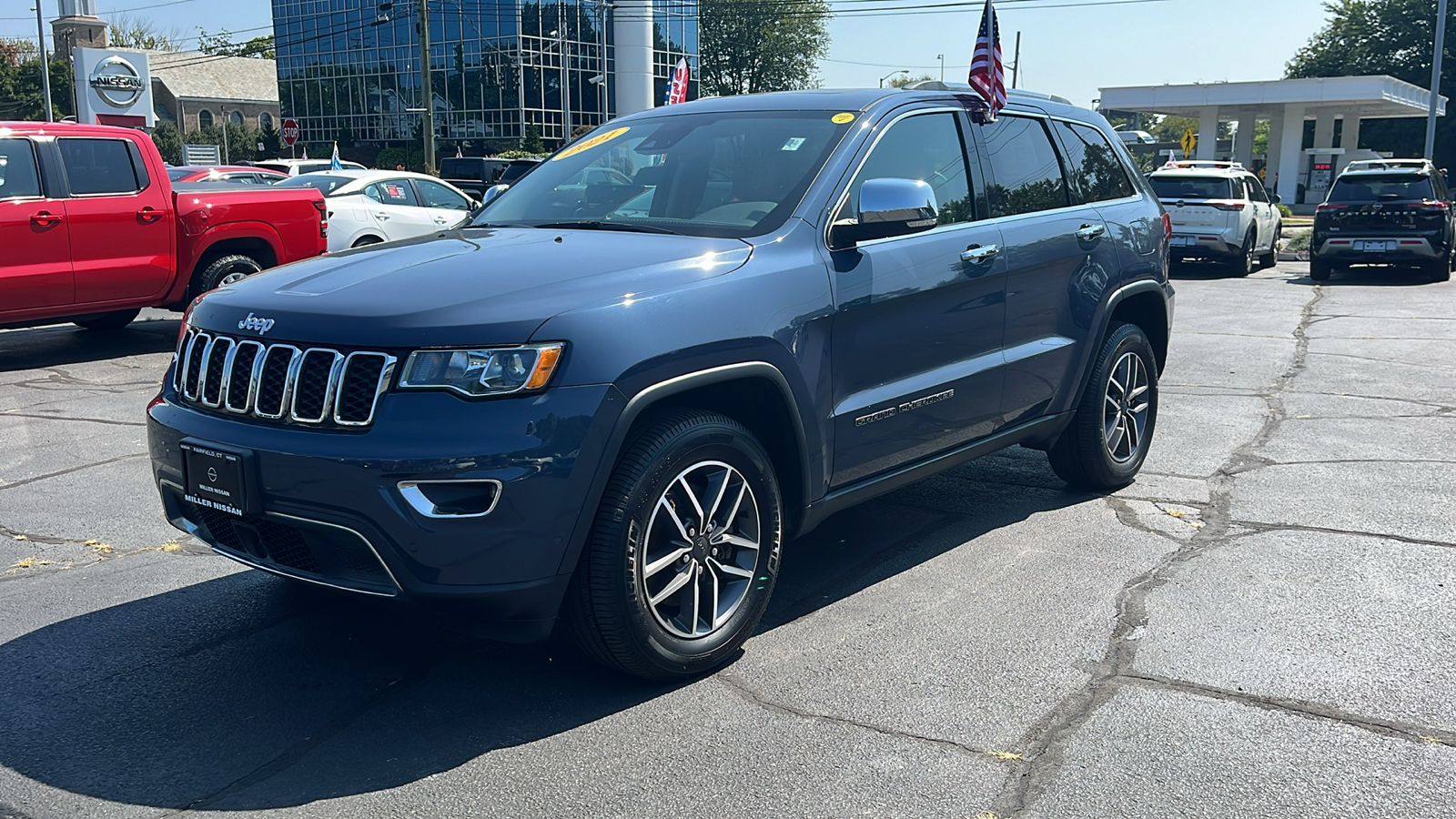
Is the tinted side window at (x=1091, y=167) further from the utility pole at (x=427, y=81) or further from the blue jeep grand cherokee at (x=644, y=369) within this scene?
the utility pole at (x=427, y=81)

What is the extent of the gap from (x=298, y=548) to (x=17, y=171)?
→ 26.0 feet

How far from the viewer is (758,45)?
8275 centimetres

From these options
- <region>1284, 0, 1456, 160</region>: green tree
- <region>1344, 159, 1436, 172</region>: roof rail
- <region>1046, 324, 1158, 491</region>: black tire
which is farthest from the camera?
<region>1284, 0, 1456, 160</region>: green tree

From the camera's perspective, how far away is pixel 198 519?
12.3ft

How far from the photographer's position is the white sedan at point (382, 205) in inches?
572

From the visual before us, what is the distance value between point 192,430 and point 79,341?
9112mm

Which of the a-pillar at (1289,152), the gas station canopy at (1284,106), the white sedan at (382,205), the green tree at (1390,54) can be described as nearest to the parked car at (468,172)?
the white sedan at (382,205)

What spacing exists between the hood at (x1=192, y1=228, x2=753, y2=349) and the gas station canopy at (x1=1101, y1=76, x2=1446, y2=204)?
1696 inches

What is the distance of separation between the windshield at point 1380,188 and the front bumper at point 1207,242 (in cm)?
146

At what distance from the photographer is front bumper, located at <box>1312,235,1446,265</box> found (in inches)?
690

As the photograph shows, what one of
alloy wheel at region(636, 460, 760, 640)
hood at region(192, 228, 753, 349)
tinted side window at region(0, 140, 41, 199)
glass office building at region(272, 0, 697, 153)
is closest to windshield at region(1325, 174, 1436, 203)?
tinted side window at region(0, 140, 41, 199)

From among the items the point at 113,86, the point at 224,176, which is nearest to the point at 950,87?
the point at 224,176

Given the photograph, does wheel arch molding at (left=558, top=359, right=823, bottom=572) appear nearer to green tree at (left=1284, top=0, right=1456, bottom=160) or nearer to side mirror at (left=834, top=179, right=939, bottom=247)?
side mirror at (left=834, top=179, right=939, bottom=247)

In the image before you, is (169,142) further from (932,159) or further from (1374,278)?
(932,159)
